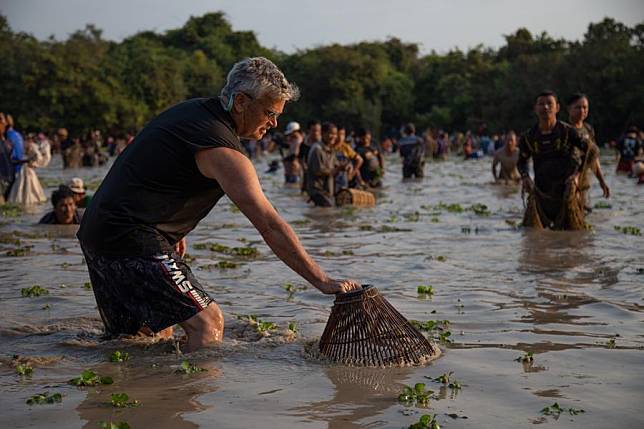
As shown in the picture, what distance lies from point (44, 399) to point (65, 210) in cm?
723

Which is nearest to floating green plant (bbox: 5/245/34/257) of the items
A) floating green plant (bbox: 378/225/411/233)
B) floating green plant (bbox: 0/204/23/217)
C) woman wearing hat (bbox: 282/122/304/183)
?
floating green plant (bbox: 0/204/23/217)

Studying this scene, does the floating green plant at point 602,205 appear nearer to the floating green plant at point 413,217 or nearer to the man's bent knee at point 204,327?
the floating green plant at point 413,217

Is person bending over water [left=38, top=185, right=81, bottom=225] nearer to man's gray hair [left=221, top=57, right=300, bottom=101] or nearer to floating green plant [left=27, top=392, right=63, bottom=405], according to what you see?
man's gray hair [left=221, top=57, right=300, bottom=101]

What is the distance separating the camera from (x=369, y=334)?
4.70 m

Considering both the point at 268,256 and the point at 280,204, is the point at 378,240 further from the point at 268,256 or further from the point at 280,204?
the point at 280,204

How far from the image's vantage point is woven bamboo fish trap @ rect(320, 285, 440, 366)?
4625mm

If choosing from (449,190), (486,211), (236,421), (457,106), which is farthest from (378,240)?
(457,106)

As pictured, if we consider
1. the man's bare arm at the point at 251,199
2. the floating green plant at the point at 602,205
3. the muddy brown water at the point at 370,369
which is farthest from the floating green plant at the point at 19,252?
the floating green plant at the point at 602,205

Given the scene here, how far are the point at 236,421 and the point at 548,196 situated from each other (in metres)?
8.26

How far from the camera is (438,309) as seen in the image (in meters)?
6.56

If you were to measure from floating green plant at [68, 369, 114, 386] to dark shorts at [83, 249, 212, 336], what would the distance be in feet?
1.54

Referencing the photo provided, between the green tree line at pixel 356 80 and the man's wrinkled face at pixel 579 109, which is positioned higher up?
the green tree line at pixel 356 80

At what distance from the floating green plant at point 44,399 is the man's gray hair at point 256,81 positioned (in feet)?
5.75

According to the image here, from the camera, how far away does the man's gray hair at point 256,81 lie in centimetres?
450
